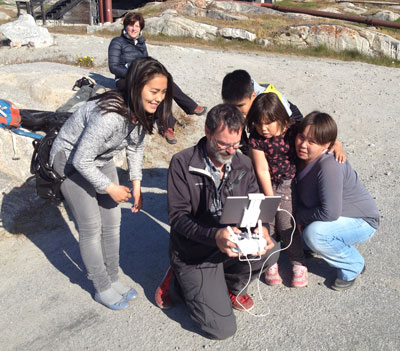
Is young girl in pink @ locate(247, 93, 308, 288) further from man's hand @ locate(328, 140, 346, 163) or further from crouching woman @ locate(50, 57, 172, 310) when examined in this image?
crouching woman @ locate(50, 57, 172, 310)

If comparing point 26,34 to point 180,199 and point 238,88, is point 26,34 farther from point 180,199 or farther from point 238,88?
point 180,199

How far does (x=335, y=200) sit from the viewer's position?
3.08 m

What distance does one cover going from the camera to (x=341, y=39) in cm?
1446

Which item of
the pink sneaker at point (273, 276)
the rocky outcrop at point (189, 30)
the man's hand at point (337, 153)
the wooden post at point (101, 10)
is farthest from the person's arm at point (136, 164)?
the wooden post at point (101, 10)

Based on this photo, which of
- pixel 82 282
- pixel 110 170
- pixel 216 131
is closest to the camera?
pixel 216 131

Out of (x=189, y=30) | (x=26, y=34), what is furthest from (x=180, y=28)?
(x=26, y=34)

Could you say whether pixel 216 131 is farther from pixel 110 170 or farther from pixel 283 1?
pixel 283 1

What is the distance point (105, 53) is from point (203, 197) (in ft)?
27.6

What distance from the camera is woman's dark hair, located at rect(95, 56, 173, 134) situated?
2648 mm

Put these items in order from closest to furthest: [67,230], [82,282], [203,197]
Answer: [203,197] → [82,282] → [67,230]

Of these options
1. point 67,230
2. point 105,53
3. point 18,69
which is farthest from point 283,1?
point 67,230

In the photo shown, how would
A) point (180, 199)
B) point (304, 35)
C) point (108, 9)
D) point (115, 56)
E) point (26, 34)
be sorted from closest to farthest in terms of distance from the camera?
point (180, 199) → point (115, 56) → point (26, 34) → point (304, 35) → point (108, 9)

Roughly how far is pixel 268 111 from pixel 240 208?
0.91 m

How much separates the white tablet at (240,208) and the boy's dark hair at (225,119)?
0.45 m
